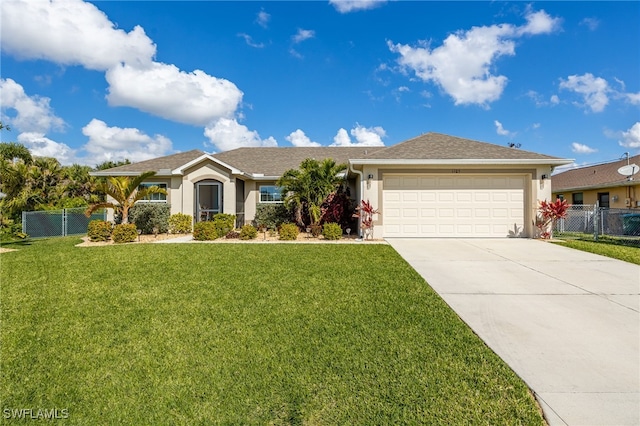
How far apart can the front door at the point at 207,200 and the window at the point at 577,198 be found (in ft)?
75.4

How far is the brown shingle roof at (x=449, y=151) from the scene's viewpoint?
475 inches

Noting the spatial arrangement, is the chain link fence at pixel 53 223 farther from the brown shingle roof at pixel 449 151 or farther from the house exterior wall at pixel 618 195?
the house exterior wall at pixel 618 195

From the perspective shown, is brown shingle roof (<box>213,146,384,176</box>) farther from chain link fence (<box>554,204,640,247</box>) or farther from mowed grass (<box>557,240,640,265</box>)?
mowed grass (<box>557,240,640,265</box>)

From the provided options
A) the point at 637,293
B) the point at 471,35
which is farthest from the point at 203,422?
the point at 471,35

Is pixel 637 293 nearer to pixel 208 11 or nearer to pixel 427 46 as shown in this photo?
pixel 427 46

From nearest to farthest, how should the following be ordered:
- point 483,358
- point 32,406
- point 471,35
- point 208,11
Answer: point 32,406 < point 483,358 < point 208,11 < point 471,35

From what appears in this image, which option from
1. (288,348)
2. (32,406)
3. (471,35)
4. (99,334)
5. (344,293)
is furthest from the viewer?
(471,35)

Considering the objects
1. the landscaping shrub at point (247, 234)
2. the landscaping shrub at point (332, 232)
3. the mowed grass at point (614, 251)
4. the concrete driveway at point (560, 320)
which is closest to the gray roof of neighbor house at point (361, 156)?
the landscaping shrub at point (332, 232)

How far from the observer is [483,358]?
125 inches

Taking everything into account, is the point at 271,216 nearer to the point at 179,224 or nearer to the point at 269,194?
the point at 269,194

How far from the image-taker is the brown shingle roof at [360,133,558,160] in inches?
475

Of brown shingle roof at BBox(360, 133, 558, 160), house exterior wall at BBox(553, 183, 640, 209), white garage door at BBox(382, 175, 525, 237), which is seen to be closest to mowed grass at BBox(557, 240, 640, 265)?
white garage door at BBox(382, 175, 525, 237)

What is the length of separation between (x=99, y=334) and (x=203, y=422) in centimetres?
236

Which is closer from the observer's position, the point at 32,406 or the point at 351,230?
the point at 32,406
